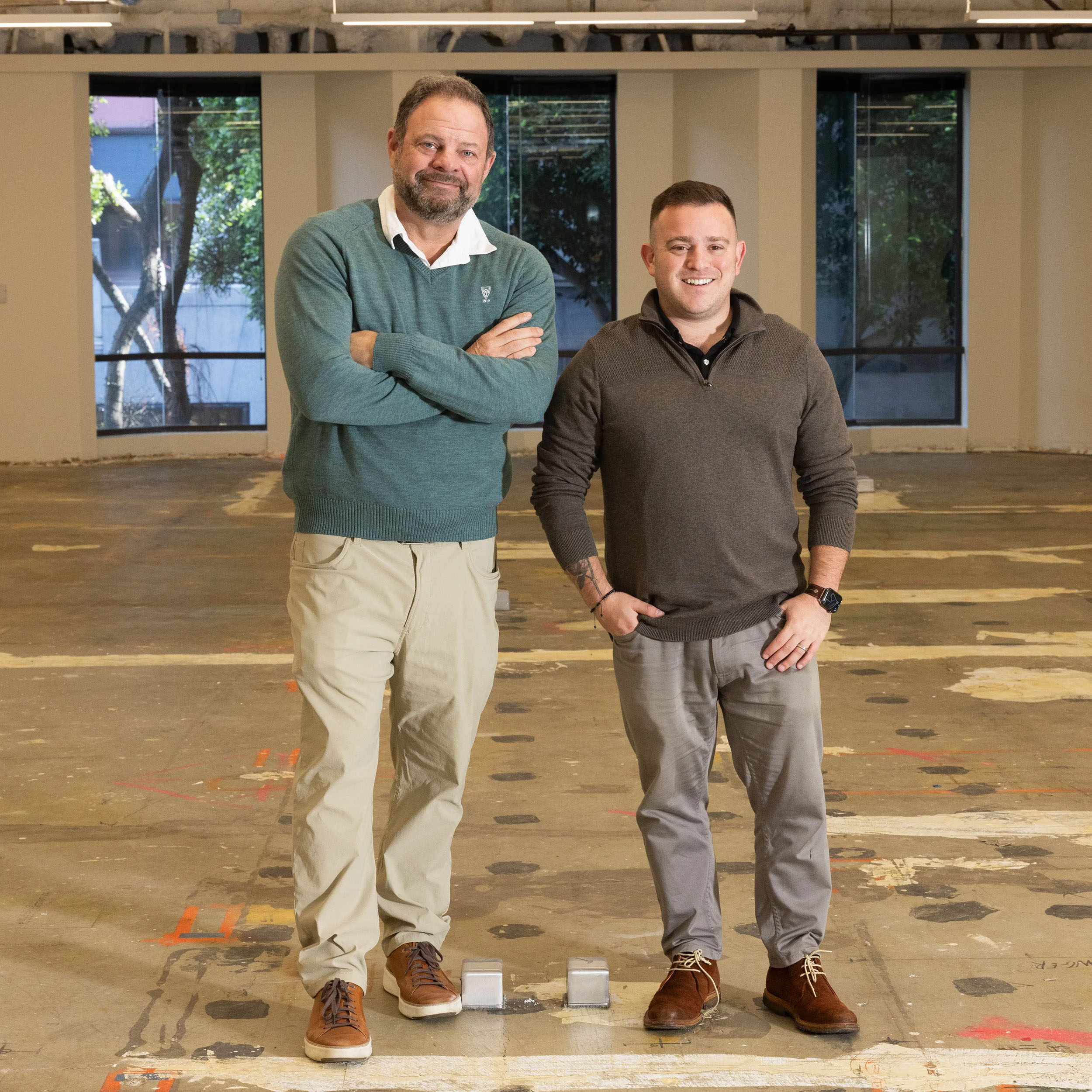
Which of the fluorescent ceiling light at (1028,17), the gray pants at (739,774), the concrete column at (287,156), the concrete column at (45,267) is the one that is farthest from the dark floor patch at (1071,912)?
the concrete column at (45,267)

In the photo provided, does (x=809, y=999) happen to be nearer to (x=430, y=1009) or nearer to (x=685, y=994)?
(x=685, y=994)

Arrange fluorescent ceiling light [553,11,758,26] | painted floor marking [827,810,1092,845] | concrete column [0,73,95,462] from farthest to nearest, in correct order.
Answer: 1. concrete column [0,73,95,462]
2. fluorescent ceiling light [553,11,758,26]
3. painted floor marking [827,810,1092,845]

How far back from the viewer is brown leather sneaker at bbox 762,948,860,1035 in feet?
9.04

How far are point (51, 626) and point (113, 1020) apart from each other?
4289 mm

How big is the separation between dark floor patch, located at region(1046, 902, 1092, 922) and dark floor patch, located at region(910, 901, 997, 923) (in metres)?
0.13

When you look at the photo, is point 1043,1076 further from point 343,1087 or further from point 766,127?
point 766,127

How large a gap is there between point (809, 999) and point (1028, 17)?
11268 mm

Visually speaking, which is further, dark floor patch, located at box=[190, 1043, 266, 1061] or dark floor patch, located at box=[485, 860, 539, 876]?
dark floor patch, located at box=[485, 860, 539, 876]

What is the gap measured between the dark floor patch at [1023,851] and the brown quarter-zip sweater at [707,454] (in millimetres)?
1359

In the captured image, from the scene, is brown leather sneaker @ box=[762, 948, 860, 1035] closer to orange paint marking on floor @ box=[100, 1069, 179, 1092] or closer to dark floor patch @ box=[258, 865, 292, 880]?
orange paint marking on floor @ box=[100, 1069, 179, 1092]

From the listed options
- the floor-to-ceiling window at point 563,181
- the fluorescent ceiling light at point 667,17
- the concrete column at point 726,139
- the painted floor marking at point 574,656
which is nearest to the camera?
the painted floor marking at point 574,656

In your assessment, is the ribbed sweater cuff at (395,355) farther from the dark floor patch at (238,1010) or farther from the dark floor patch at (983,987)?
the dark floor patch at (983,987)

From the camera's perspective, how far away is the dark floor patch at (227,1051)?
2.72 meters

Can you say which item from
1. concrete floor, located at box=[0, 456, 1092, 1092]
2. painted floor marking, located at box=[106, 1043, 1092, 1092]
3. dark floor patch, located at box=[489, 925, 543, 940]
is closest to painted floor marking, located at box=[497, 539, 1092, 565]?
concrete floor, located at box=[0, 456, 1092, 1092]
